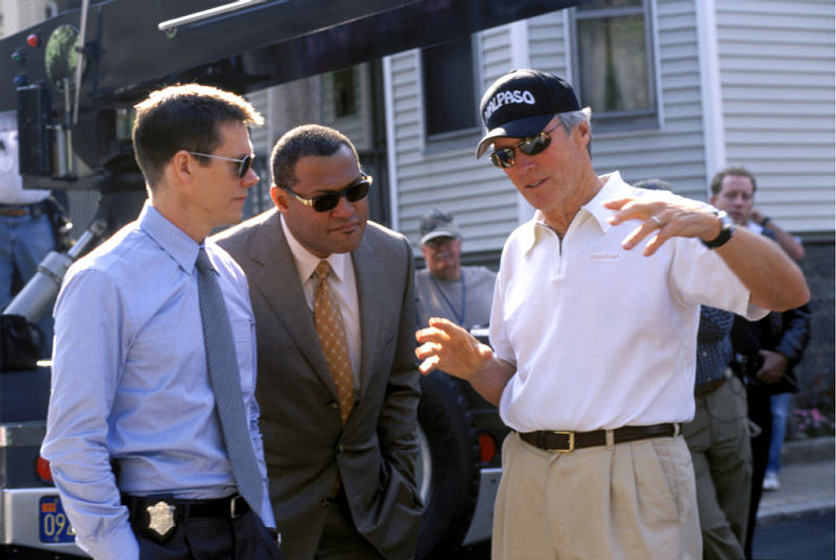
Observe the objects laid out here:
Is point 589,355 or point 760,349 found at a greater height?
point 589,355

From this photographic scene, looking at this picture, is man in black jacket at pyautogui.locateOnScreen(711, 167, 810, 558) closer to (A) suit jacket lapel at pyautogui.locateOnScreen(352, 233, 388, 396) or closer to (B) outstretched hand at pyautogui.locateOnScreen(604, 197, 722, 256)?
(A) suit jacket lapel at pyautogui.locateOnScreen(352, 233, 388, 396)

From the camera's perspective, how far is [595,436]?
3.21 m

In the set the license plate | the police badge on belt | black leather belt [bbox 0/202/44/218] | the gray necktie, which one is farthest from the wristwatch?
black leather belt [bbox 0/202/44/218]

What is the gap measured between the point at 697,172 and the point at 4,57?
27.1 ft

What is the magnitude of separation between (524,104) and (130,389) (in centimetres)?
143

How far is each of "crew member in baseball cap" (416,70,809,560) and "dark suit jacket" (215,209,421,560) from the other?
44 cm

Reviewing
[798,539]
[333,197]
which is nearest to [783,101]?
[798,539]

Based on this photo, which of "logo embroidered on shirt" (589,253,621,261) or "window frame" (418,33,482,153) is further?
"window frame" (418,33,482,153)

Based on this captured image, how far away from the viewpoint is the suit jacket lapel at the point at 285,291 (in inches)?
147

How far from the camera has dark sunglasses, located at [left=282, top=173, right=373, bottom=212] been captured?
3.72 m

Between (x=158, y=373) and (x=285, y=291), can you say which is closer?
(x=158, y=373)

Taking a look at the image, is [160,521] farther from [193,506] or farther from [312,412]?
[312,412]

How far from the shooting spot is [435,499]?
5.39 meters

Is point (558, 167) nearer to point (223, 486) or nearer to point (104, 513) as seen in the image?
point (223, 486)
